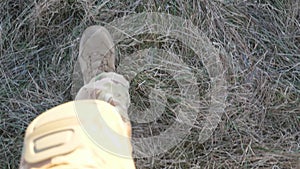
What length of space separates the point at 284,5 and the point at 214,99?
1.06ft

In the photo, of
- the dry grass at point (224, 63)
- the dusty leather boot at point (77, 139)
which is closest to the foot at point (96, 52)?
the dry grass at point (224, 63)

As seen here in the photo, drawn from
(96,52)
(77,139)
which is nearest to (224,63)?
(96,52)

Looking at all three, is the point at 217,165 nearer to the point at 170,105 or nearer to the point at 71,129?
the point at 170,105

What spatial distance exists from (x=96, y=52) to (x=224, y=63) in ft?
1.12

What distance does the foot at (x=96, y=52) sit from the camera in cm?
149

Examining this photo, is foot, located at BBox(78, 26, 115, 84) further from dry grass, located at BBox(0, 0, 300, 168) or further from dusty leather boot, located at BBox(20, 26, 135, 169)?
dusty leather boot, located at BBox(20, 26, 135, 169)

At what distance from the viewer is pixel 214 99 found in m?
1.49

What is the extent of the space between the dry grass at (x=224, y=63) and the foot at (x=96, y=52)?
0.03 m

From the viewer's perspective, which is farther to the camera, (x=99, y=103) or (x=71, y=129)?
(x=99, y=103)

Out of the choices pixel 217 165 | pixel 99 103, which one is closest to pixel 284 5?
pixel 217 165

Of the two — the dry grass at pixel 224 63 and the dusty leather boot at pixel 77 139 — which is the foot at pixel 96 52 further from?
the dusty leather boot at pixel 77 139

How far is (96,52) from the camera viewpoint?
1533mm

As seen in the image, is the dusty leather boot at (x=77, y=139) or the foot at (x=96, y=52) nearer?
the dusty leather boot at (x=77, y=139)

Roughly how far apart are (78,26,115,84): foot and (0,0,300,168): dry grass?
0.09ft
